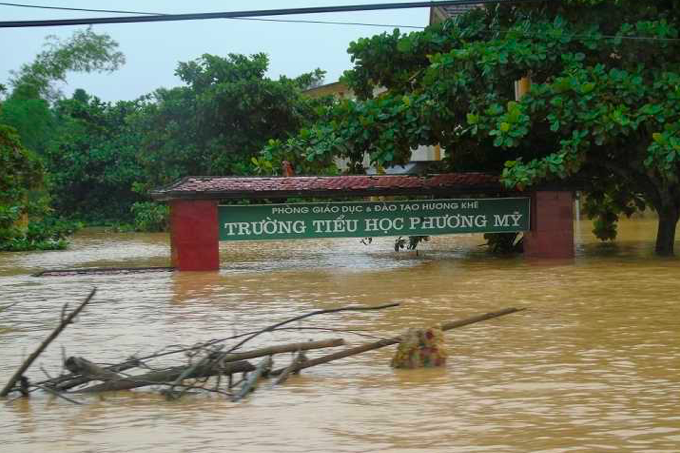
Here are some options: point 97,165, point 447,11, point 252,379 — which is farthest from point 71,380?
point 97,165

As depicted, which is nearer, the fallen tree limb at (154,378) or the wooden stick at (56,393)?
the wooden stick at (56,393)

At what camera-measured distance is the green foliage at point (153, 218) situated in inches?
1578

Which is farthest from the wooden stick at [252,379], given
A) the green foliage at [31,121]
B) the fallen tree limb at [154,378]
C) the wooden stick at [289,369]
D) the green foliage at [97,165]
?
the green foliage at [31,121]

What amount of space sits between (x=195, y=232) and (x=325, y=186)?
2.49 metres

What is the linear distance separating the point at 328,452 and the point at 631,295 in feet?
29.5

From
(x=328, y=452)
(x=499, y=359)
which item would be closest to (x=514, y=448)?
(x=328, y=452)

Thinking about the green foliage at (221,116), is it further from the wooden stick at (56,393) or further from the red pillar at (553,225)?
the wooden stick at (56,393)

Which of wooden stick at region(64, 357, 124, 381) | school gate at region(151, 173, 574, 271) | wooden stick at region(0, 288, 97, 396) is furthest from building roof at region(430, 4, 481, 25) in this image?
wooden stick at region(0, 288, 97, 396)

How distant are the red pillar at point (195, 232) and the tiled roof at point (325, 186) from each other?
19 centimetres

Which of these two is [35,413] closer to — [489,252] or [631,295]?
[631,295]

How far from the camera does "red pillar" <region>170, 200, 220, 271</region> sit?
20.4m

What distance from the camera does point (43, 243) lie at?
3062cm

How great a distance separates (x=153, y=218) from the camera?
4031cm

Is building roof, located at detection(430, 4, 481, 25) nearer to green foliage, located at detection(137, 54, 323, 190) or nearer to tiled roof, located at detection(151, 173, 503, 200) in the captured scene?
green foliage, located at detection(137, 54, 323, 190)
